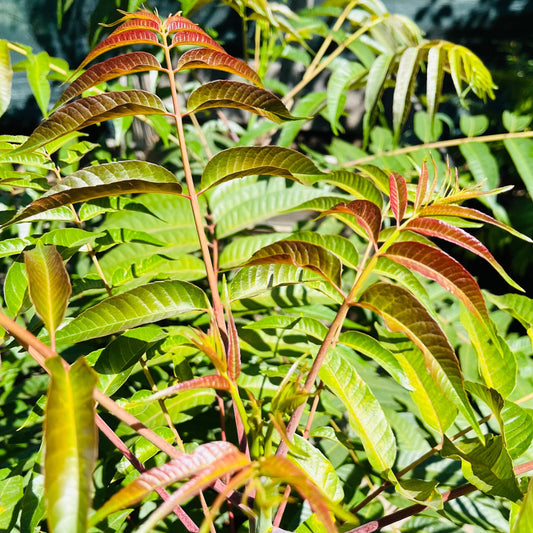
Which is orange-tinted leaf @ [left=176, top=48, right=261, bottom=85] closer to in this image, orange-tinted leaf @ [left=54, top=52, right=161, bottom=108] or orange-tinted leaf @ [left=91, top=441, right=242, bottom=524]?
orange-tinted leaf @ [left=54, top=52, right=161, bottom=108]

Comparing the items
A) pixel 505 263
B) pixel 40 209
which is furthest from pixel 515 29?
pixel 40 209

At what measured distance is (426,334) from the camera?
1.56ft

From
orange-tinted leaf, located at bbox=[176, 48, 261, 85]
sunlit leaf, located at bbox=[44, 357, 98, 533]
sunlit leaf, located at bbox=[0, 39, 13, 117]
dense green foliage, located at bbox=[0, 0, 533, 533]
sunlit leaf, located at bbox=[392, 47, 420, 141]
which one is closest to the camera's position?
sunlit leaf, located at bbox=[44, 357, 98, 533]

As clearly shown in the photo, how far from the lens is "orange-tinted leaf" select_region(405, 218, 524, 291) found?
51 centimetres

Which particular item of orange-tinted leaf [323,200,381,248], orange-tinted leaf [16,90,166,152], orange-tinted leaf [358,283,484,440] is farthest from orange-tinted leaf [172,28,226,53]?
orange-tinted leaf [358,283,484,440]

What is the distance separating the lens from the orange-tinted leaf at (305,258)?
53 centimetres

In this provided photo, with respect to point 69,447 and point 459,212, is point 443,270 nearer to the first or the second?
point 459,212


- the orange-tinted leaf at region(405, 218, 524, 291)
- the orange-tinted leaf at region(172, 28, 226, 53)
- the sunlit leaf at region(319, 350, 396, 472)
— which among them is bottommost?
the sunlit leaf at region(319, 350, 396, 472)

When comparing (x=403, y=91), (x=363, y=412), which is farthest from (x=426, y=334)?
(x=403, y=91)

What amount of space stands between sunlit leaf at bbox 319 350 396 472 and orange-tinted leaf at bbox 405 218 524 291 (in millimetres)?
204

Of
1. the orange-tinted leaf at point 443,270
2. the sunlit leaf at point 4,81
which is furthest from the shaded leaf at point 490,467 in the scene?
the sunlit leaf at point 4,81

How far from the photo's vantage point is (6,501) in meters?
0.64

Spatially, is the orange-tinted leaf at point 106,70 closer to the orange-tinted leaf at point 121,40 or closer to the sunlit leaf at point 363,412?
the orange-tinted leaf at point 121,40

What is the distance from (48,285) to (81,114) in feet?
0.63
